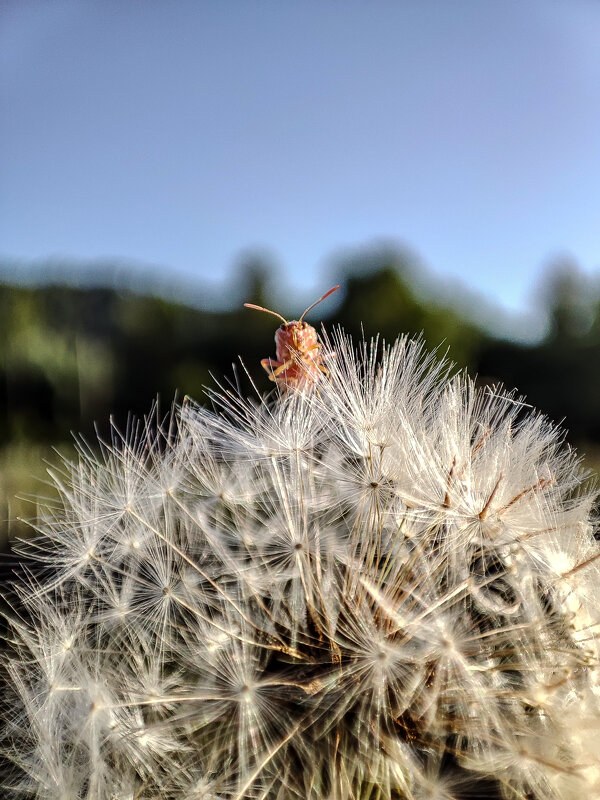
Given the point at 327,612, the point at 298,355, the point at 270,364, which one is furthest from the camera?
the point at 270,364

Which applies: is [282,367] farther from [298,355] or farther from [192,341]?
[192,341]

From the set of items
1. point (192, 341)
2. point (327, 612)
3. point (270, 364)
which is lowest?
point (192, 341)

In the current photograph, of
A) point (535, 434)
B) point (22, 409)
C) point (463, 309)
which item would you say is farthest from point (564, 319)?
point (535, 434)

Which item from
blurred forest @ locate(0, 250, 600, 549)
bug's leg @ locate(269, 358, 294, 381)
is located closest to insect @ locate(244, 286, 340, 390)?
bug's leg @ locate(269, 358, 294, 381)

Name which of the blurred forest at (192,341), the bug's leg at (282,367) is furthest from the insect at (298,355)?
the blurred forest at (192,341)

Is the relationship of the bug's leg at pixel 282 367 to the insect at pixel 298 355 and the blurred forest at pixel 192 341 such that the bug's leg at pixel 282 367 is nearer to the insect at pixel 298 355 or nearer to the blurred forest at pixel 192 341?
the insect at pixel 298 355

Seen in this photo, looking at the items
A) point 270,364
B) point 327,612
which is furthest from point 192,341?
point 327,612
